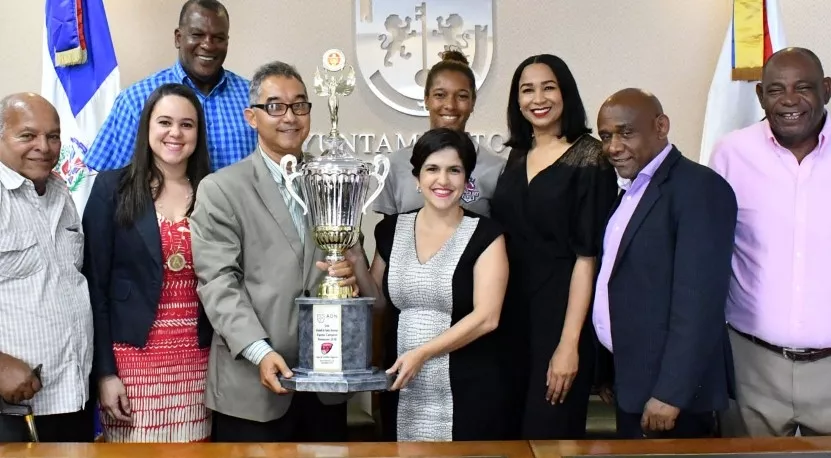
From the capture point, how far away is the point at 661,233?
235cm

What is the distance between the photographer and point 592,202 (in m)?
2.61

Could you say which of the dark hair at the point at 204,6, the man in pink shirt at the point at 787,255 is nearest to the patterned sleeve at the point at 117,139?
the dark hair at the point at 204,6

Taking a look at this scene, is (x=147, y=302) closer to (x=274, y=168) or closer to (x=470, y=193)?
(x=274, y=168)

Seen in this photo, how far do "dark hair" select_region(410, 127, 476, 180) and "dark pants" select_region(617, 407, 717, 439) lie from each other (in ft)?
2.69

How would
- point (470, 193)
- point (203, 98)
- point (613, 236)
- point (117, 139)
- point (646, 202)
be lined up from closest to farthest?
point (646, 202)
point (613, 236)
point (470, 193)
point (117, 139)
point (203, 98)

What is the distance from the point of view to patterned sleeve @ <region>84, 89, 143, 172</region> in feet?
10.5

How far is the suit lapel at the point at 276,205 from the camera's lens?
8.20 feet

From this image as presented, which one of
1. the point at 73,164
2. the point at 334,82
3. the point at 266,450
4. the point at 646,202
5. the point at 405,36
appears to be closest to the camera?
the point at 266,450

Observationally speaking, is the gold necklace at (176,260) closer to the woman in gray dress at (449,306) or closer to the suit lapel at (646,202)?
the woman in gray dress at (449,306)

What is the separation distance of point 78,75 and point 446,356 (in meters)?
2.53

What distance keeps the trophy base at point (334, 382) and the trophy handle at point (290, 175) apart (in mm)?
458

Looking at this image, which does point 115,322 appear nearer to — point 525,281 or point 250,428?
point 250,428

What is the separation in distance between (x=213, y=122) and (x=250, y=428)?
1.22 metres

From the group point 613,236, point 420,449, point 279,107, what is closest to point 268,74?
point 279,107
